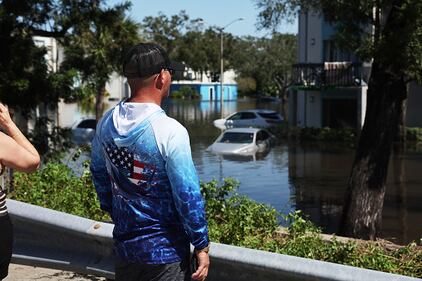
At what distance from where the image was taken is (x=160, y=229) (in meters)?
2.96

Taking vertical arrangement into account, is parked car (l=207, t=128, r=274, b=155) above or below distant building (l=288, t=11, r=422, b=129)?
below

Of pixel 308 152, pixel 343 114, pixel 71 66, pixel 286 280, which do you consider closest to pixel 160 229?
pixel 286 280

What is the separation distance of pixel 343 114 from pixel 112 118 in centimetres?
3303


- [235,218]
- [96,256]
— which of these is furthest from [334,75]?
[96,256]

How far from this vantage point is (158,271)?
2.96m

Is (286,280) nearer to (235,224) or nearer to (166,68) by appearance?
(166,68)

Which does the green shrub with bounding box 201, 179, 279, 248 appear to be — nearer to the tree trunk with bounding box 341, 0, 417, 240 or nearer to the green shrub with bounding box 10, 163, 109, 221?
→ the green shrub with bounding box 10, 163, 109, 221

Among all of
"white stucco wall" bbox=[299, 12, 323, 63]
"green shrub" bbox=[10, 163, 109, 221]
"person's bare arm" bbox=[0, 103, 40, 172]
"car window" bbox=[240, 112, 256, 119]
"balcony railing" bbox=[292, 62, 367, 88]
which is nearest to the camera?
"person's bare arm" bbox=[0, 103, 40, 172]

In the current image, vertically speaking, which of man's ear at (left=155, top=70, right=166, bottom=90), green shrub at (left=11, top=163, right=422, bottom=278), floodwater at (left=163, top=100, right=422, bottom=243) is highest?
man's ear at (left=155, top=70, right=166, bottom=90)

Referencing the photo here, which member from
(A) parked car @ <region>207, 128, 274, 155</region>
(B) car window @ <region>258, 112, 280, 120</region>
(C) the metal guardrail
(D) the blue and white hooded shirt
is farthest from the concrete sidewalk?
(B) car window @ <region>258, 112, 280, 120</region>

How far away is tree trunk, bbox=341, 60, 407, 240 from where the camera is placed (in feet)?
34.2

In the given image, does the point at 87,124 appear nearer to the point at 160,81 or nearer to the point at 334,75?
the point at 334,75

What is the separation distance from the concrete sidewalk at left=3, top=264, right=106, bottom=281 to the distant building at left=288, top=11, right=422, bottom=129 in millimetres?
Result: 28580

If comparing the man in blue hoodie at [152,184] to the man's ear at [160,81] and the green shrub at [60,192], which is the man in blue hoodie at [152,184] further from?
the green shrub at [60,192]
